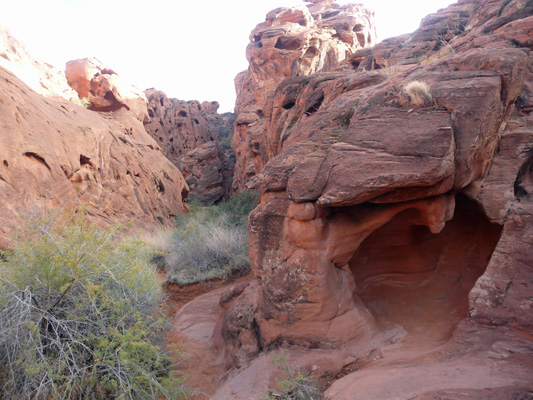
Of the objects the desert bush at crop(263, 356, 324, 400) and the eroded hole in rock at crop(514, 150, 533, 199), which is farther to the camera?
the eroded hole in rock at crop(514, 150, 533, 199)

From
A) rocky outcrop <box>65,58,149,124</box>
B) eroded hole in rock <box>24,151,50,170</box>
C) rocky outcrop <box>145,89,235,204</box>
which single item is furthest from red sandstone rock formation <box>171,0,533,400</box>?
rocky outcrop <box>145,89,235,204</box>

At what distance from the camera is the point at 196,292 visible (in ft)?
26.6

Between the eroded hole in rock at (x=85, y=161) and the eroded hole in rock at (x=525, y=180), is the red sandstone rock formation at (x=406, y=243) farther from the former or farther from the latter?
the eroded hole in rock at (x=85, y=161)

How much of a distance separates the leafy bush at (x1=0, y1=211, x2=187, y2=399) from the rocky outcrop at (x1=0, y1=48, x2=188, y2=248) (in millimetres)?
1301

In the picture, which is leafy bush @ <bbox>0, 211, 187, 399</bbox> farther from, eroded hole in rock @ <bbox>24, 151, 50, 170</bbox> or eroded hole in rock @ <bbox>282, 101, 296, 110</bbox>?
eroded hole in rock @ <bbox>282, 101, 296, 110</bbox>

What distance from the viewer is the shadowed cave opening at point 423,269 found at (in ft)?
13.6

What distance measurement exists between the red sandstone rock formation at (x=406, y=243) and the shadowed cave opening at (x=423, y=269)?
19mm

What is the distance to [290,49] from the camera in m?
20.6

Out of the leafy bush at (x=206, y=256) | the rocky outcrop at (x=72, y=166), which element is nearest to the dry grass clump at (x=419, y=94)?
the rocky outcrop at (x=72, y=166)

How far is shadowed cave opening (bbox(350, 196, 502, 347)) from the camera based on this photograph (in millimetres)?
4160

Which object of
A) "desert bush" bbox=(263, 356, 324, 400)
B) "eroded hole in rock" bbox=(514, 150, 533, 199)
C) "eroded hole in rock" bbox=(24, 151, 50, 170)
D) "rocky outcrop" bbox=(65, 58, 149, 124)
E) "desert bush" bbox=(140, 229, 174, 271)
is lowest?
"desert bush" bbox=(140, 229, 174, 271)

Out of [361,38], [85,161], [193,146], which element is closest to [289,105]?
[85,161]

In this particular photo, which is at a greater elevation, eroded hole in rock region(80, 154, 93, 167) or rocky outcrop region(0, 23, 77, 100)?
rocky outcrop region(0, 23, 77, 100)

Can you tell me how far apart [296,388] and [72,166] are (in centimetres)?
822
